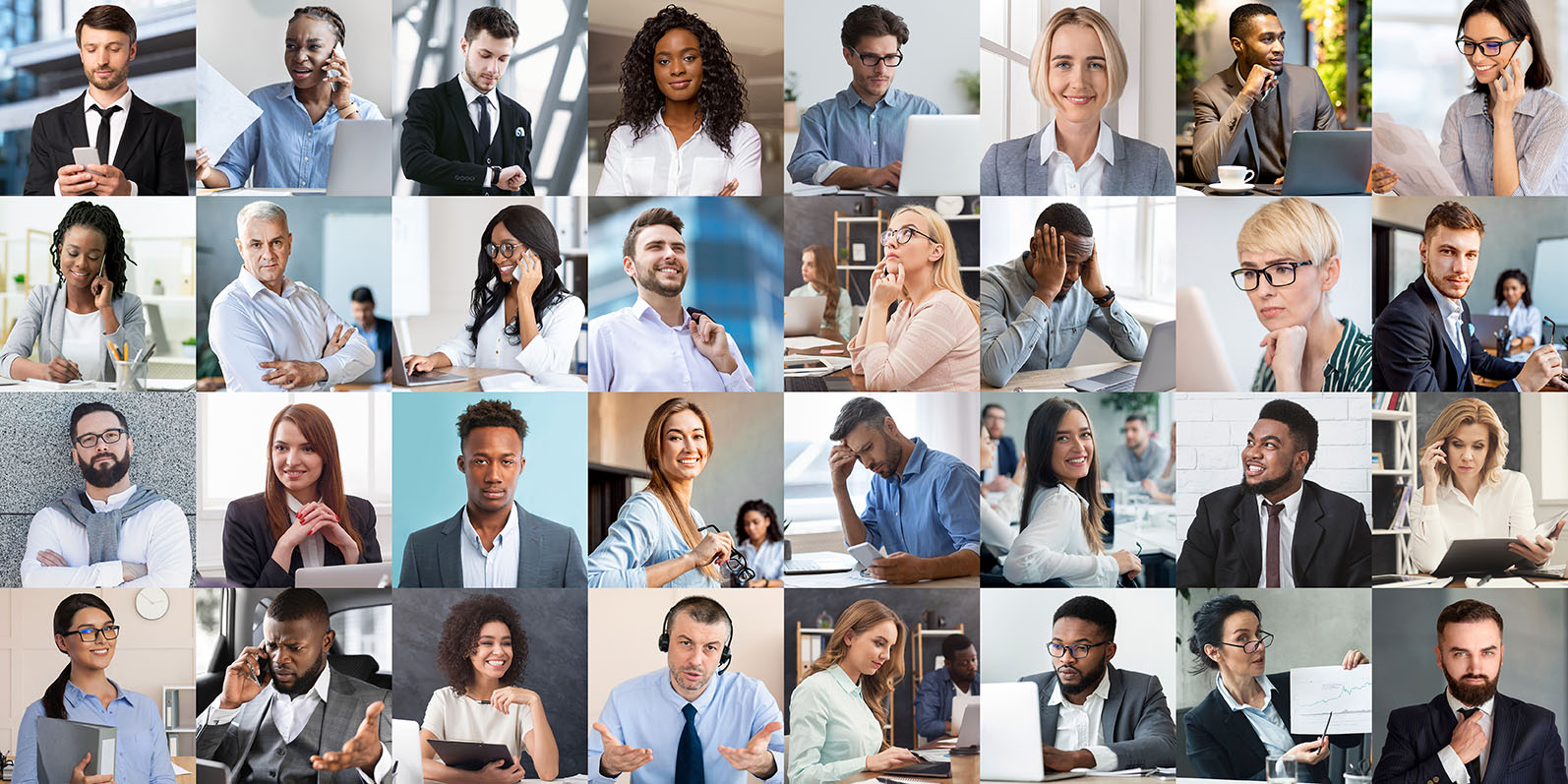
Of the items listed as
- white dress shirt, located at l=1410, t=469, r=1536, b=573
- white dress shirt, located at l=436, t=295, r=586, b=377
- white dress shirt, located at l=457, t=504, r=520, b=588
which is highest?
white dress shirt, located at l=436, t=295, r=586, b=377

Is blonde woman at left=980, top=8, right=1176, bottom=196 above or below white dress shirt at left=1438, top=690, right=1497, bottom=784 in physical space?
above

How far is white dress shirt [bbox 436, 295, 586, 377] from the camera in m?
3.12

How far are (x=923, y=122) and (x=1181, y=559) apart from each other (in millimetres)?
1534

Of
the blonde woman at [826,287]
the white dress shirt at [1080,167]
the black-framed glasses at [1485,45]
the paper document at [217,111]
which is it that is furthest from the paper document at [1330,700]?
the paper document at [217,111]

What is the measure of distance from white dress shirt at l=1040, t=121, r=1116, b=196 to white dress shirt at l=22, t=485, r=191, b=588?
2834mm

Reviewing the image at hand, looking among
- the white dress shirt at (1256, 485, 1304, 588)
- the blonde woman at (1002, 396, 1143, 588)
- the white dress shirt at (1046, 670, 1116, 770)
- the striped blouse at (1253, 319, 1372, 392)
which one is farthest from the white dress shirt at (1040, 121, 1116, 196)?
the white dress shirt at (1046, 670, 1116, 770)

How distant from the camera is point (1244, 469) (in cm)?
315

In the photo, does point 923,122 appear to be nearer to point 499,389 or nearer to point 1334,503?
point 499,389

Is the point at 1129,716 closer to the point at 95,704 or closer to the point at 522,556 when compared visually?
the point at 522,556

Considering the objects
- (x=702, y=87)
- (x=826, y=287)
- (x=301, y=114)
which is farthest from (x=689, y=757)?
(x=301, y=114)

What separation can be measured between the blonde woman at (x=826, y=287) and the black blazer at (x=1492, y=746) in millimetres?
2065

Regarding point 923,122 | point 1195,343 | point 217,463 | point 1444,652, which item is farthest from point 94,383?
point 1444,652

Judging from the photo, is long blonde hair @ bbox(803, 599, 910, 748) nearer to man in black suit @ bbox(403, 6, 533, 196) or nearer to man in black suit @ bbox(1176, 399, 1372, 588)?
man in black suit @ bbox(1176, 399, 1372, 588)

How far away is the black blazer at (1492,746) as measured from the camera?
3.16 m
